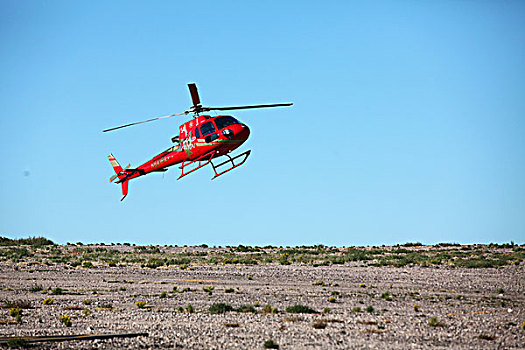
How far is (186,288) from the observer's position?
105ft

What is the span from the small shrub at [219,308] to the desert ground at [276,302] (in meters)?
0.06

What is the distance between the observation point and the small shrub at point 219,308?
2450cm

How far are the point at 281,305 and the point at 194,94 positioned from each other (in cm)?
1301

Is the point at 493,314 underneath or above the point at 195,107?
underneath

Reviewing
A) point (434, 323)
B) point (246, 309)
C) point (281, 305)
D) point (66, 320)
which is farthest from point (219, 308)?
point (434, 323)

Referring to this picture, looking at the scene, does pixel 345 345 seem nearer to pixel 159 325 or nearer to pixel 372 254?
pixel 159 325

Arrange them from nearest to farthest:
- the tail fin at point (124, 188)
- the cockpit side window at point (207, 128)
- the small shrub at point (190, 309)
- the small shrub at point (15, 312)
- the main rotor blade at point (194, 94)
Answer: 1. the small shrub at point (15, 312)
2. the small shrub at point (190, 309)
3. the cockpit side window at point (207, 128)
4. the main rotor blade at point (194, 94)
5. the tail fin at point (124, 188)

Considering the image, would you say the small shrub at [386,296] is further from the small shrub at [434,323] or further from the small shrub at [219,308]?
the small shrub at [219,308]

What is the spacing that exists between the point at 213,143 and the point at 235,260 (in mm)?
18244

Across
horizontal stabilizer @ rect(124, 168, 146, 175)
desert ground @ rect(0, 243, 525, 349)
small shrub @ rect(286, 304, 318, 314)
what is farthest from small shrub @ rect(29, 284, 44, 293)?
small shrub @ rect(286, 304, 318, 314)

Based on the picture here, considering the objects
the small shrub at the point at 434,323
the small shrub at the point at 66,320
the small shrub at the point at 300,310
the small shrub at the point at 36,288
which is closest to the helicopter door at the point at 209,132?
the small shrub at the point at 300,310

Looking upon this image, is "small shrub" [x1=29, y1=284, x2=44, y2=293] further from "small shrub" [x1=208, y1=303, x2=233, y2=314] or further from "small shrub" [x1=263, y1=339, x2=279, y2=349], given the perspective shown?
"small shrub" [x1=263, y1=339, x2=279, y2=349]

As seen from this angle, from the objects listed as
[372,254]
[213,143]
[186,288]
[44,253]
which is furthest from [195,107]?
[44,253]

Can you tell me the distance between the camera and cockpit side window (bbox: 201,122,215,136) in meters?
33.0
